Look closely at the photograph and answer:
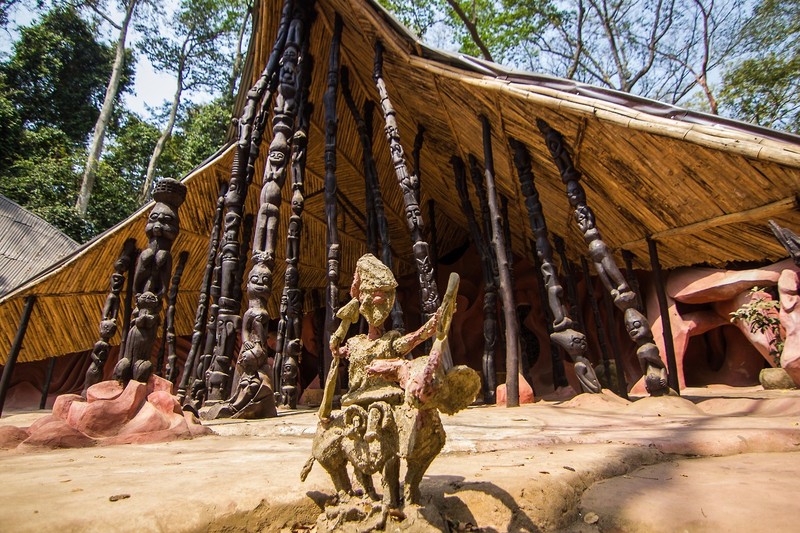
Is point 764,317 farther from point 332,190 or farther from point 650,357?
point 332,190

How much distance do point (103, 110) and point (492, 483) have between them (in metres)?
18.1

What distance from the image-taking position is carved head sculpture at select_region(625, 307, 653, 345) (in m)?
3.80

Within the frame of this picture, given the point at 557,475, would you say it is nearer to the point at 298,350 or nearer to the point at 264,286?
the point at 264,286

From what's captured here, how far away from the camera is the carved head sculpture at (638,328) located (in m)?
3.80

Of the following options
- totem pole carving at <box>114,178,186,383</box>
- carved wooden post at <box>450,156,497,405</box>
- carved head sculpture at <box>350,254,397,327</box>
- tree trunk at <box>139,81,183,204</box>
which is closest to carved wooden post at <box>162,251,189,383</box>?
totem pole carving at <box>114,178,186,383</box>

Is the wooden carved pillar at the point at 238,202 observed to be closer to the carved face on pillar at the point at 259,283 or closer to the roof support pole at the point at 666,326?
the carved face on pillar at the point at 259,283

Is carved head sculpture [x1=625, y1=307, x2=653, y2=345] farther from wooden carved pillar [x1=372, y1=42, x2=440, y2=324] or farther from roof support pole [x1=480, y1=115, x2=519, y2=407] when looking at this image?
wooden carved pillar [x1=372, y1=42, x2=440, y2=324]

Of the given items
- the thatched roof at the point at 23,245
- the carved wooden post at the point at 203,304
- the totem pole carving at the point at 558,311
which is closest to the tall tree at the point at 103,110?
the thatched roof at the point at 23,245

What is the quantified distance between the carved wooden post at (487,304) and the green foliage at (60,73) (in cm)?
1652

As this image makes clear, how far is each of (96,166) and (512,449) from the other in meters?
16.5

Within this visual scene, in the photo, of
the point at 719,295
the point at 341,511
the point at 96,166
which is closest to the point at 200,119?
the point at 96,166

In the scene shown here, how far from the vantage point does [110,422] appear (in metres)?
3.16

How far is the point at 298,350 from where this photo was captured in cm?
495

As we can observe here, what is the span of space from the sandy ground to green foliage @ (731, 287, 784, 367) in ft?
12.4
